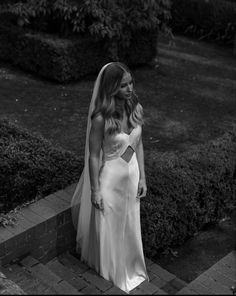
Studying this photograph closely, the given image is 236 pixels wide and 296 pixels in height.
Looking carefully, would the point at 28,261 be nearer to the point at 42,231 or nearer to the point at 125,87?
the point at 42,231

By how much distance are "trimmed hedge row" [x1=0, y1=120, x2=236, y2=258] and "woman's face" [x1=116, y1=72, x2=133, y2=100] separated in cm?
147

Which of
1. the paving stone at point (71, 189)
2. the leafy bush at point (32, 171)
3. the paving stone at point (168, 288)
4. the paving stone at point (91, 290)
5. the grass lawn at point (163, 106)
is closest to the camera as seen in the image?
the paving stone at point (91, 290)

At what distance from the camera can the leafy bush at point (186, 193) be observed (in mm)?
5331

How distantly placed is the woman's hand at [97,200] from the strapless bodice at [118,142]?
13.1 inches

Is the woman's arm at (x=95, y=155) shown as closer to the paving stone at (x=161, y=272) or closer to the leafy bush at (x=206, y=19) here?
the paving stone at (x=161, y=272)

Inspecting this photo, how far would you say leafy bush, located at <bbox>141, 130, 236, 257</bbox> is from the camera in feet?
17.5

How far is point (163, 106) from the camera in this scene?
1014 centimetres

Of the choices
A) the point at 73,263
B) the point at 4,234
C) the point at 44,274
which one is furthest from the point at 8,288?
the point at 73,263

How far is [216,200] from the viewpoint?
20.2ft

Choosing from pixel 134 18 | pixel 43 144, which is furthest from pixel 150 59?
pixel 43 144

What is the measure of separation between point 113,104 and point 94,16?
22.3 feet

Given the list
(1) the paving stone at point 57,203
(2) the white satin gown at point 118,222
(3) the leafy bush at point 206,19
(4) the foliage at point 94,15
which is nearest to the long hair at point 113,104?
(2) the white satin gown at point 118,222

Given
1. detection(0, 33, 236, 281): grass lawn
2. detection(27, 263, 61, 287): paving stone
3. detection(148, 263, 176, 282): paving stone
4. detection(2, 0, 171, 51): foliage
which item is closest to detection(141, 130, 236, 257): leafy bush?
detection(148, 263, 176, 282): paving stone

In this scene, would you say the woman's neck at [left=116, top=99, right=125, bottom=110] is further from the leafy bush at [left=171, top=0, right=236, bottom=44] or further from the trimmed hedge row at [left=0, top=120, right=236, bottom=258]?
the leafy bush at [left=171, top=0, right=236, bottom=44]
